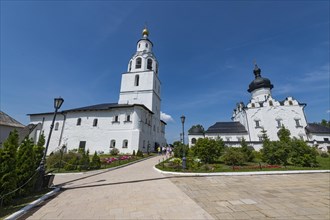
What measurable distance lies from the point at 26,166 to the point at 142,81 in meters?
29.2

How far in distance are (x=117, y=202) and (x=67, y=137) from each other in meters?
30.7

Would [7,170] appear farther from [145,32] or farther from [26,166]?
[145,32]

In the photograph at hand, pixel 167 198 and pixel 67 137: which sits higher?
pixel 67 137

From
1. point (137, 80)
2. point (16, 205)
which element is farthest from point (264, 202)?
point (137, 80)

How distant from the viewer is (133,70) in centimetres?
3550

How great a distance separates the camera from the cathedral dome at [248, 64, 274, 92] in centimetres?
4059

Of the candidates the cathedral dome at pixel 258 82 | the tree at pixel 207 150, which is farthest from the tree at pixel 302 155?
the cathedral dome at pixel 258 82

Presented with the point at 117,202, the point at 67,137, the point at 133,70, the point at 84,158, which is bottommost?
the point at 117,202

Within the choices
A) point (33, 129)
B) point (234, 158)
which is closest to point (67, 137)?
point (33, 129)

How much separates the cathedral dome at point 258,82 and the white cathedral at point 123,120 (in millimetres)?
26470

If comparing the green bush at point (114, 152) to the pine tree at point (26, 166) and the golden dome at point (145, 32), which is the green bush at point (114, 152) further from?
the golden dome at point (145, 32)

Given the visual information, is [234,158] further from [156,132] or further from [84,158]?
[156,132]

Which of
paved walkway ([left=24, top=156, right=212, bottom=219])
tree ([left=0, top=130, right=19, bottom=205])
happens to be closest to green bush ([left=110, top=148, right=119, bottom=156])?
paved walkway ([left=24, top=156, right=212, bottom=219])

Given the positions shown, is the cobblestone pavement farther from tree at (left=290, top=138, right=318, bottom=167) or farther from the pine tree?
tree at (left=290, top=138, right=318, bottom=167)
